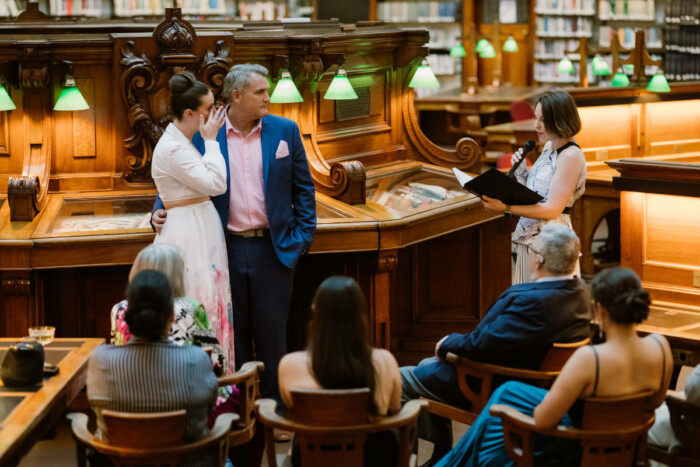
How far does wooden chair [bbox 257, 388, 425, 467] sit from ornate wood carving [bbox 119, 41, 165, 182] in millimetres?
2428

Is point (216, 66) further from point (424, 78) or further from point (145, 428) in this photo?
point (145, 428)

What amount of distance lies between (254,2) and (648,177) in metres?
9.01

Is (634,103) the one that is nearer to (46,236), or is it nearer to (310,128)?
(310,128)

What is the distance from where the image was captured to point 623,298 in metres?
2.95

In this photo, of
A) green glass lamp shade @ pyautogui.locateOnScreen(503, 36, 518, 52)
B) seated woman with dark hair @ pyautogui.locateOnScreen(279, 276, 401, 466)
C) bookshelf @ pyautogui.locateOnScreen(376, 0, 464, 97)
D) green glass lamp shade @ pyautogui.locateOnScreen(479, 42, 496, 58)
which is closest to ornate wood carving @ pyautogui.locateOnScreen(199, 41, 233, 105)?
seated woman with dark hair @ pyautogui.locateOnScreen(279, 276, 401, 466)

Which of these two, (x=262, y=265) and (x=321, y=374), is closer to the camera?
(x=321, y=374)

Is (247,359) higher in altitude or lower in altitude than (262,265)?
lower

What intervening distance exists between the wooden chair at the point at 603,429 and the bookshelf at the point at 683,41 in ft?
38.8

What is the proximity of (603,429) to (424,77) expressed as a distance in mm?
3266

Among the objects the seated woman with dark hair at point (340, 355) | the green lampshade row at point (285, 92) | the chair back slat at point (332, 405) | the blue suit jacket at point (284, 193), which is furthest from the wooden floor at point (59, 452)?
the green lampshade row at point (285, 92)

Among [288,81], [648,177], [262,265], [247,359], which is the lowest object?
[247,359]

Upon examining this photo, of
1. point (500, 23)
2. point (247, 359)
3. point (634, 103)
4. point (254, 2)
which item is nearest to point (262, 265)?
point (247, 359)

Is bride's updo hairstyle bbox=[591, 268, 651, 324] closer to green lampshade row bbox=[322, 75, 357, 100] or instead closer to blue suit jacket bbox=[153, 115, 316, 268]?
blue suit jacket bbox=[153, 115, 316, 268]

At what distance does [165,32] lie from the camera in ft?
15.9
